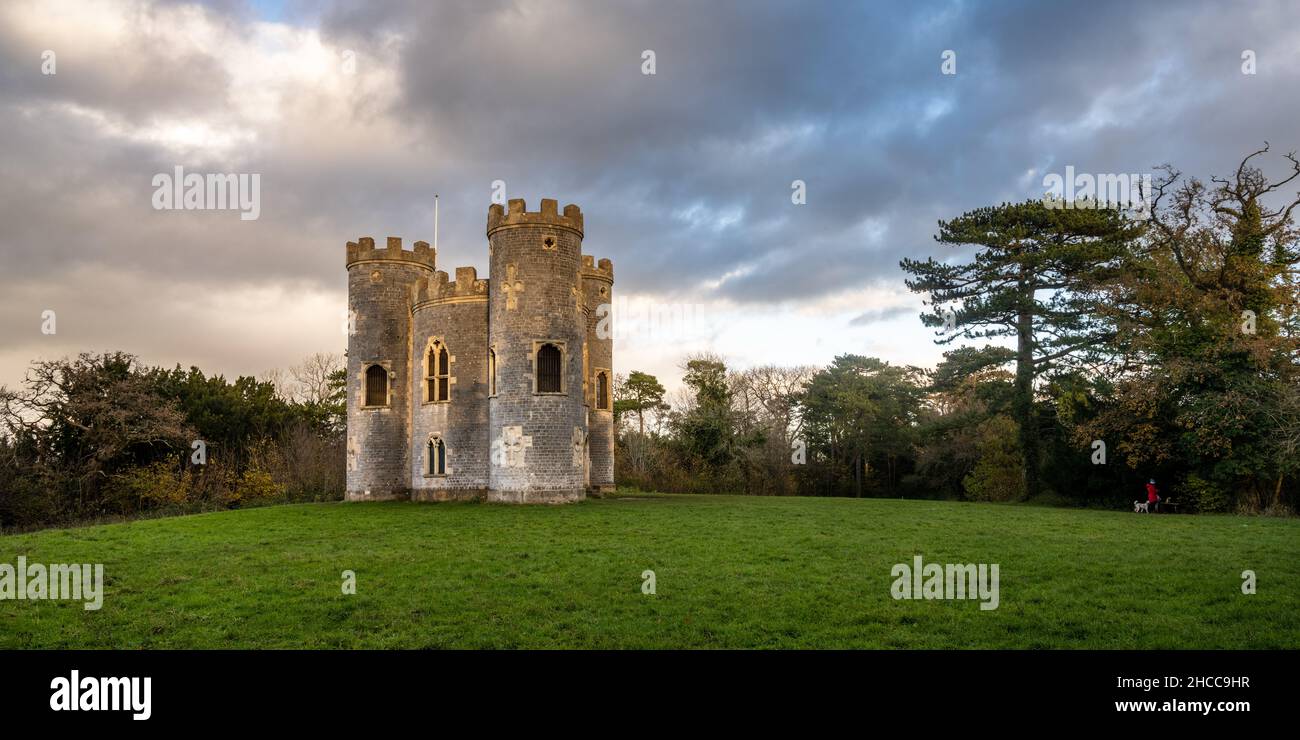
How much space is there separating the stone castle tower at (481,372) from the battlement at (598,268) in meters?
2.44

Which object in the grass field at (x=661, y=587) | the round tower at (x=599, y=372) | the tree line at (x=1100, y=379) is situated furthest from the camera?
the round tower at (x=599, y=372)

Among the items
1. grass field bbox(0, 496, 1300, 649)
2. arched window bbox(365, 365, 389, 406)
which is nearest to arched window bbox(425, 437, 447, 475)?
arched window bbox(365, 365, 389, 406)

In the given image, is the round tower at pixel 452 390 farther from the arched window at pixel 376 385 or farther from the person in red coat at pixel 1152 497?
the person in red coat at pixel 1152 497

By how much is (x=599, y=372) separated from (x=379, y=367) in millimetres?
9062

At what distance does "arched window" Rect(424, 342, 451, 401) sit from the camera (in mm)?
30047

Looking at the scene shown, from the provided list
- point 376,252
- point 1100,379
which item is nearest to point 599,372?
point 376,252

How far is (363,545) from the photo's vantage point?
1688 cm

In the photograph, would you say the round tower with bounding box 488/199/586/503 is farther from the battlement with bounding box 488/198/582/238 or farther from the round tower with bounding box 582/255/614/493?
the round tower with bounding box 582/255/614/493

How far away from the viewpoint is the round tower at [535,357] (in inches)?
1063

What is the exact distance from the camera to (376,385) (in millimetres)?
32031

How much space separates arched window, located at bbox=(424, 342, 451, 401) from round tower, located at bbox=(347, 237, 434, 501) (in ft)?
6.11

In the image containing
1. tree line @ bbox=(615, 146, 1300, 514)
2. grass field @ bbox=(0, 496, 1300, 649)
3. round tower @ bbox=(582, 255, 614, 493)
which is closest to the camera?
grass field @ bbox=(0, 496, 1300, 649)

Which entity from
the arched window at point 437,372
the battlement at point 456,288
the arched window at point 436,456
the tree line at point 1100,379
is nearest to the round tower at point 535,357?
the battlement at point 456,288
